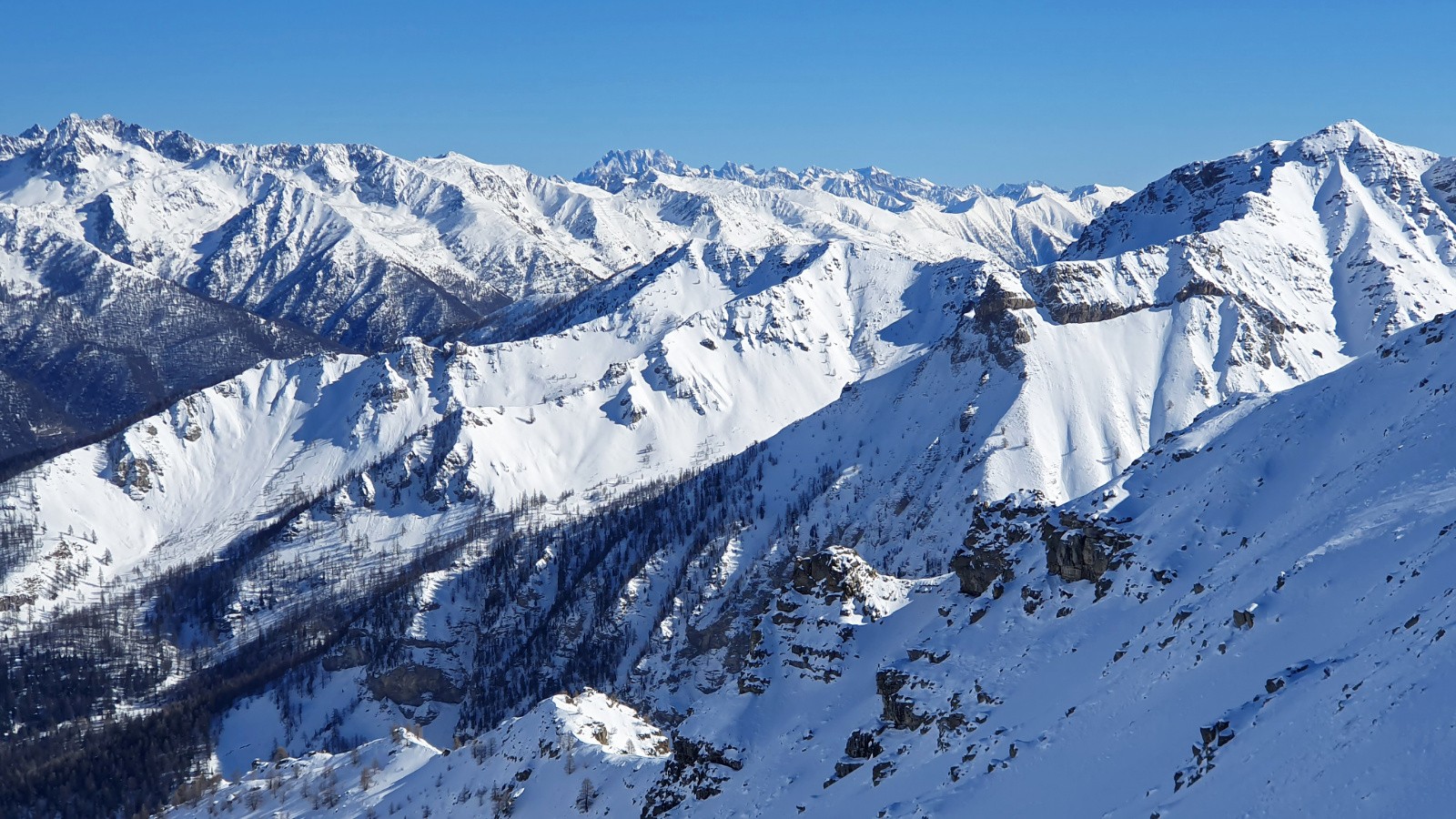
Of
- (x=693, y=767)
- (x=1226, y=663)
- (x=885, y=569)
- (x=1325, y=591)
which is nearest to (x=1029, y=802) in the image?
(x=1226, y=663)

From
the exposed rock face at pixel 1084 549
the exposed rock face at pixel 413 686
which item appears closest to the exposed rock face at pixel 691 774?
the exposed rock face at pixel 1084 549

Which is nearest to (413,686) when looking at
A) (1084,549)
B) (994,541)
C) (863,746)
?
(994,541)

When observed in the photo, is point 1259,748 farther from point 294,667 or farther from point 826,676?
point 294,667

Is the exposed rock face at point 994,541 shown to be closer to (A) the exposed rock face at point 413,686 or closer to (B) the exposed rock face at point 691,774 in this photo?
(B) the exposed rock face at point 691,774

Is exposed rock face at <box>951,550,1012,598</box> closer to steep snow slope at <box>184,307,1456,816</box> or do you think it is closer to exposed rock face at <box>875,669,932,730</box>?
steep snow slope at <box>184,307,1456,816</box>

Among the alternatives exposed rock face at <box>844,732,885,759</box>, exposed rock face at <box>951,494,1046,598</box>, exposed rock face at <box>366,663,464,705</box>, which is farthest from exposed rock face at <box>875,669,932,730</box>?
exposed rock face at <box>366,663,464,705</box>

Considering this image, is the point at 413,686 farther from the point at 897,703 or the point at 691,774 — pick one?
the point at 897,703
